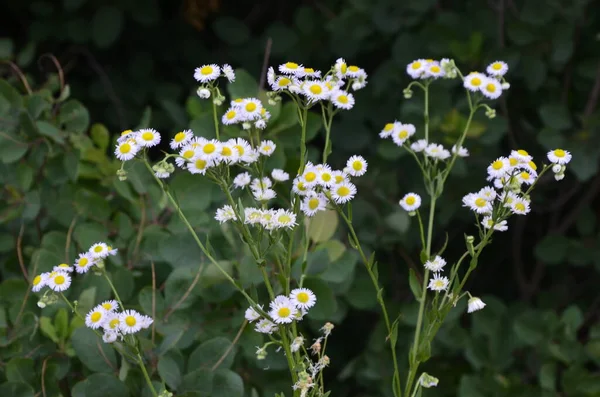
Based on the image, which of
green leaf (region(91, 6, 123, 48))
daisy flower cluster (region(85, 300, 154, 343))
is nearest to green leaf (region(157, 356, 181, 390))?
daisy flower cluster (region(85, 300, 154, 343))

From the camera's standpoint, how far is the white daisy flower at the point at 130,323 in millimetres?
736

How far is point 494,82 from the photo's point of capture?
0.87m

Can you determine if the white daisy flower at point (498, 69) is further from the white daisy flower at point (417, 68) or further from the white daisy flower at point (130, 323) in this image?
the white daisy flower at point (130, 323)

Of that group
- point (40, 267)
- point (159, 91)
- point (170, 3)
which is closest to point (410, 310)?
point (40, 267)

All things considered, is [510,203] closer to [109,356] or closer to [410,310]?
[109,356]

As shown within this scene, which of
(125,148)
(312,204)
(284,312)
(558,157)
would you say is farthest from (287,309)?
(558,157)

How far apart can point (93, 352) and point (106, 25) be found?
1.06 meters

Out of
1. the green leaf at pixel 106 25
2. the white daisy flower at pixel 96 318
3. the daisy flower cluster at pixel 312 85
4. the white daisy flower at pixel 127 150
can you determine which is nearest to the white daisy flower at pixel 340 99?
the daisy flower cluster at pixel 312 85

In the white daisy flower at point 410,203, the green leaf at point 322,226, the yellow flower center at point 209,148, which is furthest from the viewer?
the green leaf at point 322,226

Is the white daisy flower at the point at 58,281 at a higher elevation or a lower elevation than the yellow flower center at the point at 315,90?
lower

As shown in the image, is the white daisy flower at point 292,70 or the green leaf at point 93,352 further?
the green leaf at point 93,352

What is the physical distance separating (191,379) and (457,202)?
0.92m

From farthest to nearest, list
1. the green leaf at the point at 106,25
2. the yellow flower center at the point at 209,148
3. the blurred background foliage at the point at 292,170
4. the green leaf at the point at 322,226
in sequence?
the green leaf at the point at 106,25, the green leaf at the point at 322,226, the blurred background foliage at the point at 292,170, the yellow flower center at the point at 209,148

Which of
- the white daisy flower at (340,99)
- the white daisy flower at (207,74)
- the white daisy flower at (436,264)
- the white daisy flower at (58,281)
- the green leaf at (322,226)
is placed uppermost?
the white daisy flower at (207,74)
